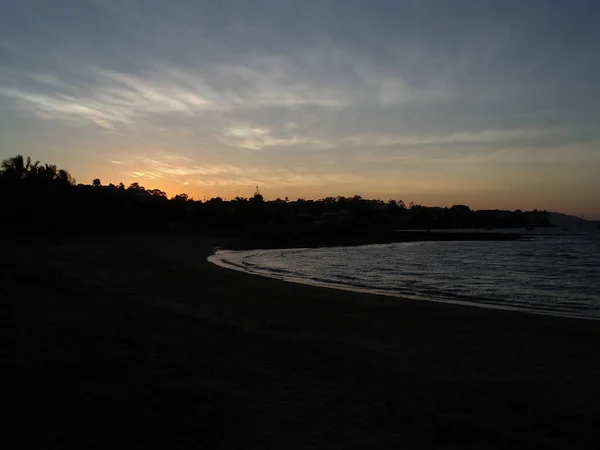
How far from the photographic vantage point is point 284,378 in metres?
7.45

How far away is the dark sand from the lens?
541 centimetres

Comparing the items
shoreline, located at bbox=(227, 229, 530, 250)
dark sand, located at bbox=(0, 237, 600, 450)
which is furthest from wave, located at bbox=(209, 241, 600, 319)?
shoreline, located at bbox=(227, 229, 530, 250)

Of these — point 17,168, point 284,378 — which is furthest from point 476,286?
point 17,168

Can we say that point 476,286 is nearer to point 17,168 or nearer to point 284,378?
point 284,378

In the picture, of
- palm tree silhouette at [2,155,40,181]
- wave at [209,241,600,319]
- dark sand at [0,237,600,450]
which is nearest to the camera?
dark sand at [0,237,600,450]

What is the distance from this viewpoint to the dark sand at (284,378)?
17.7 ft

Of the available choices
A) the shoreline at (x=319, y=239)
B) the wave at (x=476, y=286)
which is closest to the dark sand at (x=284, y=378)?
the wave at (x=476, y=286)

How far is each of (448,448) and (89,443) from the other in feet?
11.7

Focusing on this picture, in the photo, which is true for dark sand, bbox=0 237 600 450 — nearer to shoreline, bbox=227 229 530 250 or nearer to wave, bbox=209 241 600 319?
wave, bbox=209 241 600 319

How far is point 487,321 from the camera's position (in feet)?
44.7

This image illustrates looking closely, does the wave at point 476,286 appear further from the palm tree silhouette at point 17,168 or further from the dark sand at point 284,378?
the palm tree silhouette at point 17,168

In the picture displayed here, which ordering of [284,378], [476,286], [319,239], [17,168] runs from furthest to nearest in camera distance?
[319,239]
[17,168]
[476,286]
[284,378]

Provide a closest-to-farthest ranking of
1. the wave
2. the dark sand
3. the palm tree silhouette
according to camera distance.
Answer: the dark sand
the wave
the palm tree silhouette

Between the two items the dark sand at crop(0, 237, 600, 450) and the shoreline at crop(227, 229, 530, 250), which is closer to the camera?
the dark sand at crop(0, 237, 600, 450)
